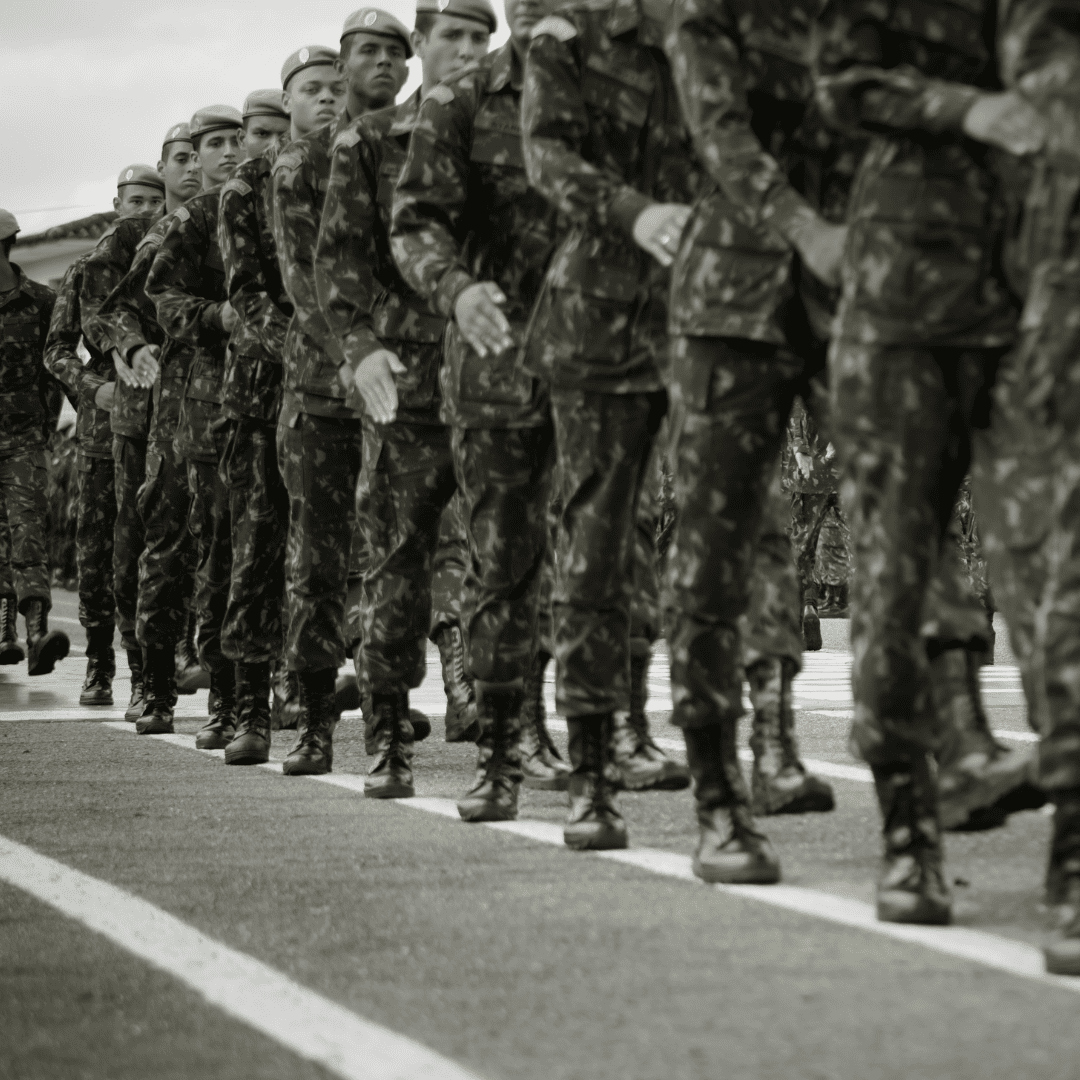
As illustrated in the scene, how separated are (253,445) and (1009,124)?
4496 millimetres

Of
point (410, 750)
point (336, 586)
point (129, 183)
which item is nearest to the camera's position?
point (410, 750)

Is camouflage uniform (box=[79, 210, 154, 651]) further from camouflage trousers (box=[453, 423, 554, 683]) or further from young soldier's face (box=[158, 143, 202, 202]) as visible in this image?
camouflage trousers (box=[453, 423, 554, 683])

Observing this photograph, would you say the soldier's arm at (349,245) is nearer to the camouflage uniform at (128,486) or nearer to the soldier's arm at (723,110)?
the soldier's arm at (723,110)

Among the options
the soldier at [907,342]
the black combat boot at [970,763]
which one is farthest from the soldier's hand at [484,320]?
the soldier at [907,342]

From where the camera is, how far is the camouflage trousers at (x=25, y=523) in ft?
39.6

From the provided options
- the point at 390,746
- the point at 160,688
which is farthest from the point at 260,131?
the point at 390,746

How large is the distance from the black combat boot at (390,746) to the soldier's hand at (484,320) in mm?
1429

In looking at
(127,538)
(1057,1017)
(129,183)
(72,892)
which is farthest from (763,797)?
(129,183)

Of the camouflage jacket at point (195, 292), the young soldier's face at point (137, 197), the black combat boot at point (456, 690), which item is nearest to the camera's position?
the black combat boot at point (456, 690)

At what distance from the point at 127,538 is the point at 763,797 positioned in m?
4.57

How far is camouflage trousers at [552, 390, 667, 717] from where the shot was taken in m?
4.88

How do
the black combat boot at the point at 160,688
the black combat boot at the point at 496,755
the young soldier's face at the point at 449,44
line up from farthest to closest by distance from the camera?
the black combat boot at the point at 160,688
the young soldier's face at the point at 449,44
the black combat boot at the point at 496,755

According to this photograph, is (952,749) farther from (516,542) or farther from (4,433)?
(4,433)

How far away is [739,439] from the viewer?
169 inches
